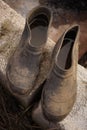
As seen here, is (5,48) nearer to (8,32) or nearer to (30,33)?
(8,32)

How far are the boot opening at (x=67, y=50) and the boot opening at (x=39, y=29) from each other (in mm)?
108

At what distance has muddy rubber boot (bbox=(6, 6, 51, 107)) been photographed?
1.94 metres

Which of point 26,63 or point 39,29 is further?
point 39,29

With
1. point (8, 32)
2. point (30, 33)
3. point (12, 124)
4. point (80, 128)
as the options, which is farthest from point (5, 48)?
point (80, 128)

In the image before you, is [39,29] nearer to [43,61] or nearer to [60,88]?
[43,61]

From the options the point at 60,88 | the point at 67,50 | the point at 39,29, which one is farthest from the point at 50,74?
the point at 39,29

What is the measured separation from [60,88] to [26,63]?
0.21m

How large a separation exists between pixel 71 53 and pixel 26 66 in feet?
0.75

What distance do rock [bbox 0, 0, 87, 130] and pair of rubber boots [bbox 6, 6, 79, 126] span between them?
9 centimetres

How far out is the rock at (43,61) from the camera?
6.65ft

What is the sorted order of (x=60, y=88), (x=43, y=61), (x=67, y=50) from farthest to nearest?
1. (x=43, y=61)
2. (x=67, y=50)
3. (x=60, y=88)

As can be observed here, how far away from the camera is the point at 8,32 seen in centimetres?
226

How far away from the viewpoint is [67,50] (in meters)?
2.03

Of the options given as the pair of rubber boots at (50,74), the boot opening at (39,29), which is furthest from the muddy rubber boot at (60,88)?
the boot opening at (39,29)
